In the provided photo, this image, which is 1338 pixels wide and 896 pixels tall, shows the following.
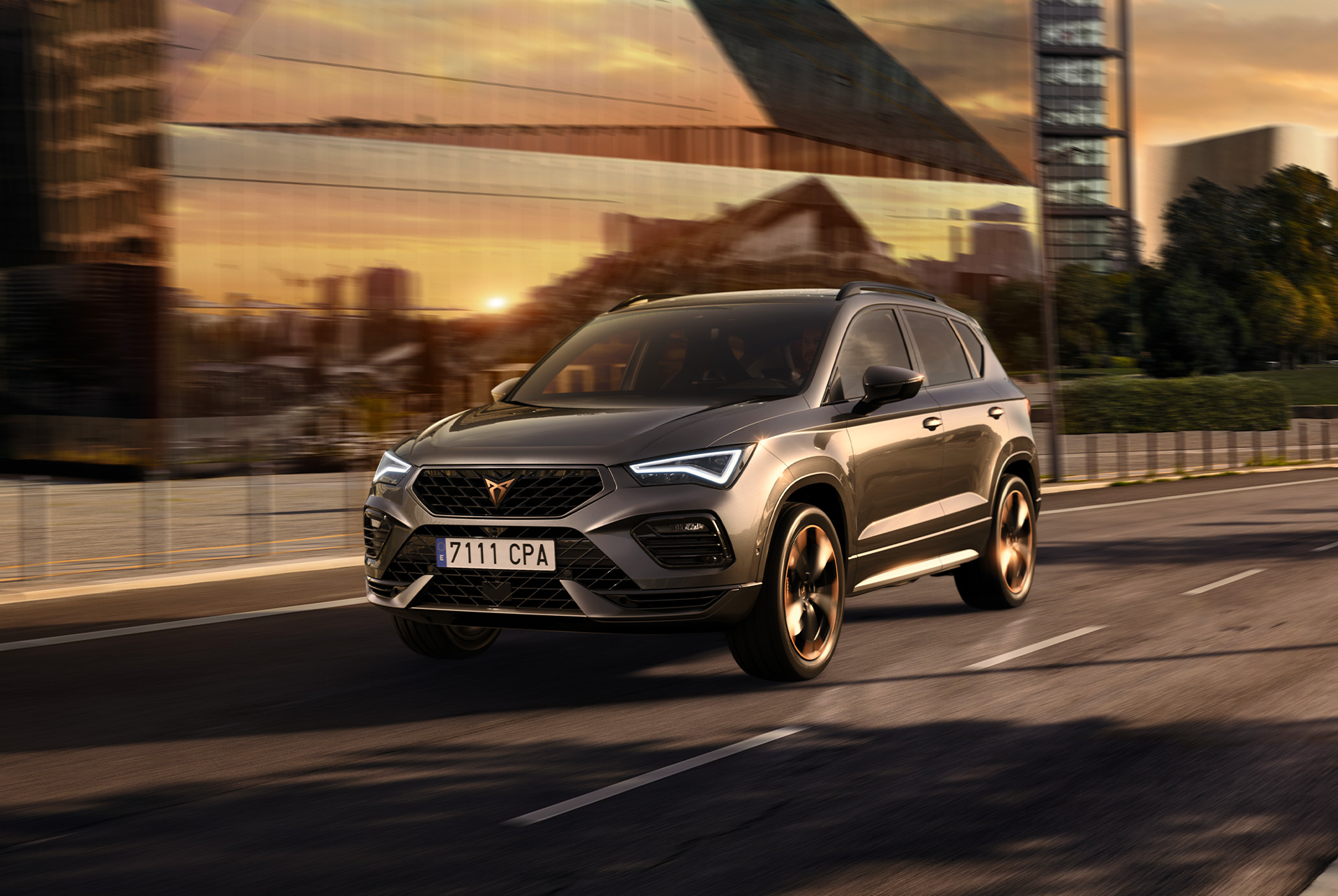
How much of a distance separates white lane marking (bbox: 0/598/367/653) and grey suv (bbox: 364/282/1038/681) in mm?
2391

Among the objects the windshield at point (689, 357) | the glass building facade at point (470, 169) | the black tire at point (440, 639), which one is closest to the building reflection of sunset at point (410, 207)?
the glass building facade at point (470, 169)

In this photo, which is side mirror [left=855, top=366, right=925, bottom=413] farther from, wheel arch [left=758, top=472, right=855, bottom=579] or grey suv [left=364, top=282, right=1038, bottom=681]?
wheel arch [left=758, top=472, right=855, bottom=579]

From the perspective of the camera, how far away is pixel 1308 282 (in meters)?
94.5

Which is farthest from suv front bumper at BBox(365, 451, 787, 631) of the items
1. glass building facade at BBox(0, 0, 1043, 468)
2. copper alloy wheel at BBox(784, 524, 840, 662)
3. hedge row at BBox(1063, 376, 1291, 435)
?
hedge row at BBox(1063, 376, 1291, 435)

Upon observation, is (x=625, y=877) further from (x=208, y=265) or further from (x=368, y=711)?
(x=208, y=265)

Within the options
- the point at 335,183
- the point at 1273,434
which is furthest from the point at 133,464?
the point at 1273,434

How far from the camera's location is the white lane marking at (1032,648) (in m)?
7.57

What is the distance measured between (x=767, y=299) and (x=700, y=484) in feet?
6.72

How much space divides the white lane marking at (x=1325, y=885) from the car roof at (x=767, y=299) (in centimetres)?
427

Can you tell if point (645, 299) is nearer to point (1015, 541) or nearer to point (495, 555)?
point (495, 555)

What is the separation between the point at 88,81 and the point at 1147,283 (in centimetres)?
7191

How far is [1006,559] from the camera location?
371 inches

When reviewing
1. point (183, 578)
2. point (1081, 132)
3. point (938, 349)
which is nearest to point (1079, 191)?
point (1081, 132)

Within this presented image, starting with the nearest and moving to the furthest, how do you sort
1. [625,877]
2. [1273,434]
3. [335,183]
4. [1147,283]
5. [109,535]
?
[625,877]
[109,535]
[335,183]
[1273,434]
[1147,283]
